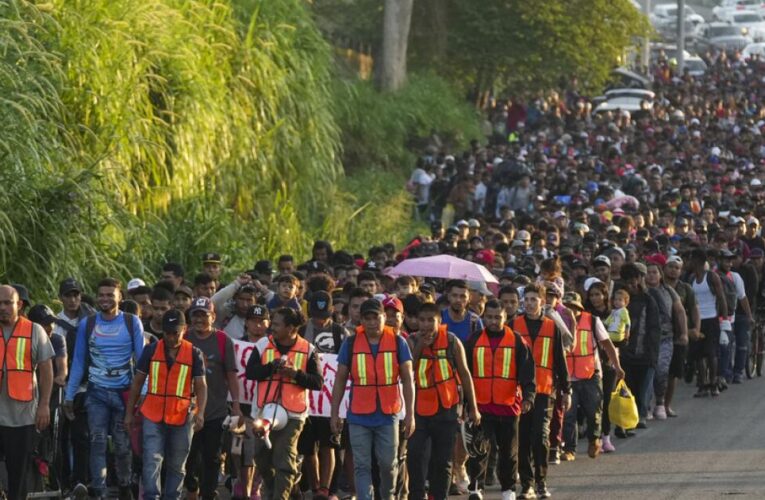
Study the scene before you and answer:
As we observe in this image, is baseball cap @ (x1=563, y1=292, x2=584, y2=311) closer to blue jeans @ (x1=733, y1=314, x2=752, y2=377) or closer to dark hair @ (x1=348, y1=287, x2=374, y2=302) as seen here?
dark hair @ (x1=348, y1=287, x2=374, y2=302)

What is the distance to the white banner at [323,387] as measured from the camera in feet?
45.6

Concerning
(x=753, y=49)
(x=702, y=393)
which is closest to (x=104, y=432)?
(x=702, y=393)

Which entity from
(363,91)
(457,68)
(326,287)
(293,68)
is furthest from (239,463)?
(457,68)

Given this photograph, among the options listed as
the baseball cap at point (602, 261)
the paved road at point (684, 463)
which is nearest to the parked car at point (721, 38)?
the baseball cap at point (602, 261)

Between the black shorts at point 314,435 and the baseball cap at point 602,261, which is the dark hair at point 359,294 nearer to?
the black shorts at point 314,435

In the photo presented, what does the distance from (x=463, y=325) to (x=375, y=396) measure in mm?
1875

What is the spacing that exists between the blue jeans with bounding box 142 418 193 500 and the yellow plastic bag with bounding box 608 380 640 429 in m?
5.02

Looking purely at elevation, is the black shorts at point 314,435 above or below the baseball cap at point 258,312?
below

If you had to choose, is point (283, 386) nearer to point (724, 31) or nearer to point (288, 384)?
point (288, 384)

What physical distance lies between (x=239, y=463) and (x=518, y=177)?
20347 mm

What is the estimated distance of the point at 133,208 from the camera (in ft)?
69.1

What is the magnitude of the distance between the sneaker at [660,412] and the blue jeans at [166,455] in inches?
280

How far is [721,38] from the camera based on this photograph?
242 feet

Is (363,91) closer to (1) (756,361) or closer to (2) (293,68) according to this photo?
(2) (293,68)
